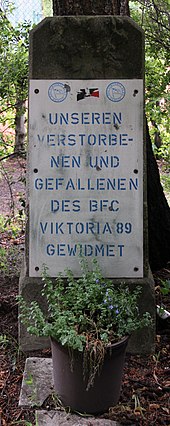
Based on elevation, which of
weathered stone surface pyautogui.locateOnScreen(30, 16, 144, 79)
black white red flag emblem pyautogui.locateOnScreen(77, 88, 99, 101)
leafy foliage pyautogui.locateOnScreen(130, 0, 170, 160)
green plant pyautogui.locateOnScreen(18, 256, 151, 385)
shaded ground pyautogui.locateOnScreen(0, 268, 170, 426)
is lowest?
shaded ground pyautogui.locateOnScreen(0, 268, 170, 426)

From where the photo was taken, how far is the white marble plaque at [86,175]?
3.23 m

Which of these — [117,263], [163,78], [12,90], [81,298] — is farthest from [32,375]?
[163,78]

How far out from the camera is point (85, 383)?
8.70 feet

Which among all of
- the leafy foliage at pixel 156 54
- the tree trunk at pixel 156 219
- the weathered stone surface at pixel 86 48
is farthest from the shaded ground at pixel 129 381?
the leafy foliage at pixel 156 54

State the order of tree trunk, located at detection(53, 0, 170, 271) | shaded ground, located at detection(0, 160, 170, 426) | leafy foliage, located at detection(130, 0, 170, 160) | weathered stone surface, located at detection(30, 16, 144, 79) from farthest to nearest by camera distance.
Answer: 1. leafy foliage, located at detection(130, 0, 170, 160)
2. tree trunk, located at detection(53, 0, 170, 271)
3. weathered stone surface, located at detection(30, 16, 144, 79)
4. shaded ground, located at detection(0, 160, 170, 426)

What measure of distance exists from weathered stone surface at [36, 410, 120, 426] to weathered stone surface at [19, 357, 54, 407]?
0.11 m

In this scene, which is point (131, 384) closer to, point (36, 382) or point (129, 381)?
point (129, 381)

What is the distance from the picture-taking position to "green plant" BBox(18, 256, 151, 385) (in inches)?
101

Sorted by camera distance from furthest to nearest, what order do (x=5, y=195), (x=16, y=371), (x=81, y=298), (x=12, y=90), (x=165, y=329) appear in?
(x=5, y=195)
(x=12, y=90)
(x=165, y=329)
(x=16, y=371)
(x=81, y=298)

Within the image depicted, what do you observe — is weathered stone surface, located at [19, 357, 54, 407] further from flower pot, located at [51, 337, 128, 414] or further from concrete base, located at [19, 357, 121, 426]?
flower pot, located at [51, 337, 128, 414]

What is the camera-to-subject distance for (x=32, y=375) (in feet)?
9.96

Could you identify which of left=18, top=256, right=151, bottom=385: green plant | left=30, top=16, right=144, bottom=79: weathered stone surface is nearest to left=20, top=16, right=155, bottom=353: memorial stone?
left=30, top=16, right=144, bottom=79: weathered stone surface

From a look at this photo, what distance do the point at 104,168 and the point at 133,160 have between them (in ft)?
0.57

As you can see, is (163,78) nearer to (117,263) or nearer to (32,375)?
(117,263)
